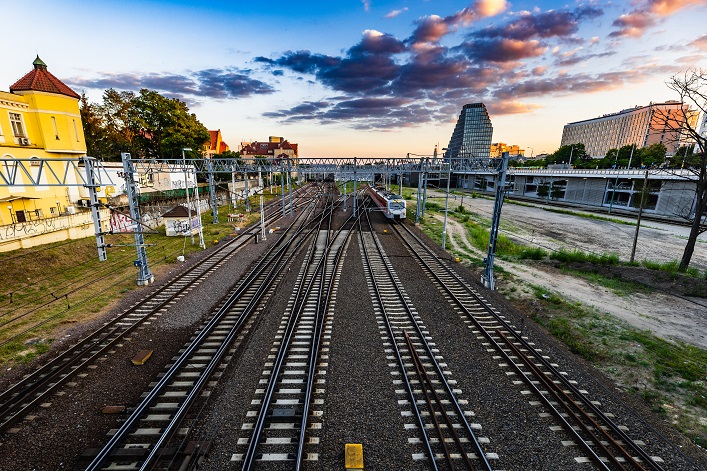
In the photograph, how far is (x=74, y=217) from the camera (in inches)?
920

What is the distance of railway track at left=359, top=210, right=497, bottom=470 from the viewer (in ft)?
22.2

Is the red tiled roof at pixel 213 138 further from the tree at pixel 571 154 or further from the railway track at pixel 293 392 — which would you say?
the tree at pixel 571 154

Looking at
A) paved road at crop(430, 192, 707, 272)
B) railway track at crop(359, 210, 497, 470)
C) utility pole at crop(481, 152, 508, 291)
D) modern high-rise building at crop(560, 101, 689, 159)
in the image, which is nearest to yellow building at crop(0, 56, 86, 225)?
railway track at crop(359, 210, 497, 470)

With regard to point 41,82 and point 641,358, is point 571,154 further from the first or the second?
point 41,82

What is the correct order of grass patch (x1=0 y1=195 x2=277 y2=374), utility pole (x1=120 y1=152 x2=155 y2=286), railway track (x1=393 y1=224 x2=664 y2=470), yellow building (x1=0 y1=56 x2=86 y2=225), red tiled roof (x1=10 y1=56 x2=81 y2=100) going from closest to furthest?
railway track (x1=393 y1=224 x2=664 y2=470) → grass patch (x1=0 y1=195 x2=277 y2=374) → utility pole (x1=120 y1=152 x2=155 y2=286) → yellow building (x1=0 y1=56 x2=86 y2=225) → red tiled roof (x1=10 y1=56 x2=81 y2=100)

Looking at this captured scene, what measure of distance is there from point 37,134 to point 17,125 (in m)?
1.41

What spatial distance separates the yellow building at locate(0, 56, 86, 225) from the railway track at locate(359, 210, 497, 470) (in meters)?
30.3

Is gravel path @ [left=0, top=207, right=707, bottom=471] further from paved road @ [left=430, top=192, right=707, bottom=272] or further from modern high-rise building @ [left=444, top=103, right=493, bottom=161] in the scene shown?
modern high-rise building @ [left=444, top=103, right=493, bottom=161]

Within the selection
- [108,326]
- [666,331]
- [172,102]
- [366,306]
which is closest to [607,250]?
[666,331]

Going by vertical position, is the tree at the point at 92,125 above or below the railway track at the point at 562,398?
above

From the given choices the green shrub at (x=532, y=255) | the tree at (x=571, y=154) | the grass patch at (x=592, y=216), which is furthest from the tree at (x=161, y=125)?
the tree at (x=571, y=154)

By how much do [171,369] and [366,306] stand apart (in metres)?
7.91

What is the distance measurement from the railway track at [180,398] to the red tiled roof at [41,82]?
1139 inches

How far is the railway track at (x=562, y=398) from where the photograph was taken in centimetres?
675
